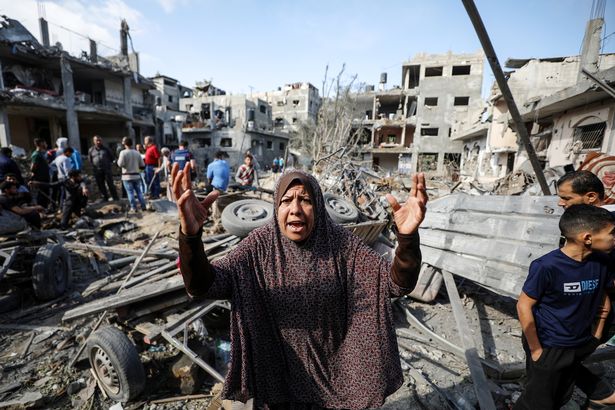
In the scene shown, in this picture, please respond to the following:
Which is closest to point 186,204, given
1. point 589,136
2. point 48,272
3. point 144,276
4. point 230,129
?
point 144,276

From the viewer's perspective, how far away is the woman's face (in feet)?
4.90

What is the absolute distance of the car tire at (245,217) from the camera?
15.5ft

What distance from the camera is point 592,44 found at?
8.59m

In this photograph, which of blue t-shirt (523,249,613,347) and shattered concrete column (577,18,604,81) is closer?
blue t-shirt (523,249,613,347)

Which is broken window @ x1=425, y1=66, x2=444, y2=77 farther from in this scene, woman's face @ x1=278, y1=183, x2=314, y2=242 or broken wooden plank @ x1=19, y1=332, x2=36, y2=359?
broken wooden plank @ x1=19, y1=332, x2=36, y2=359

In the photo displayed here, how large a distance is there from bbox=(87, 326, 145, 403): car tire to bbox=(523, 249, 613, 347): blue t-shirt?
334cm

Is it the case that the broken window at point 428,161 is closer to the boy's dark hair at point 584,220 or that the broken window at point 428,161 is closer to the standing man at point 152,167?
the standing man at point 152,167

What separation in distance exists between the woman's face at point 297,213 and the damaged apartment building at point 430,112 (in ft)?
76.9

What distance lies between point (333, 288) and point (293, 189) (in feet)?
1.94

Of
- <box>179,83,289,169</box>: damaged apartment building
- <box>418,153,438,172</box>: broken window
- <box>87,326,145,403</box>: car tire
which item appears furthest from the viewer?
<box>179,83,289,169</box>: damaged apartment building

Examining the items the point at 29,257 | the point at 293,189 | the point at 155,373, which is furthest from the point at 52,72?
the point at 293,189

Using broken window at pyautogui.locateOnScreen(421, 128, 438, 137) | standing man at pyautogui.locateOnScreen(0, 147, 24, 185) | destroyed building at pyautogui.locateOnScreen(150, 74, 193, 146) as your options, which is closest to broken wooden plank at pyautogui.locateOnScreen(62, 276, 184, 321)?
standing man at pyautogui.locateOnScreen(0, 147, 24, 185)

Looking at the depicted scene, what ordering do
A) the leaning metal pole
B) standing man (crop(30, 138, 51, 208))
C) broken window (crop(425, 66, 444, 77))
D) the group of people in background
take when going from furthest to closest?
1. broken window (crop(425, 66, 444, 77))
2. standing man (crop(30, 138, 51, 208))
3. the group of people in background
4. the leaning metal pole

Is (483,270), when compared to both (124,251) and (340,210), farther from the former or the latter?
(124,251)
